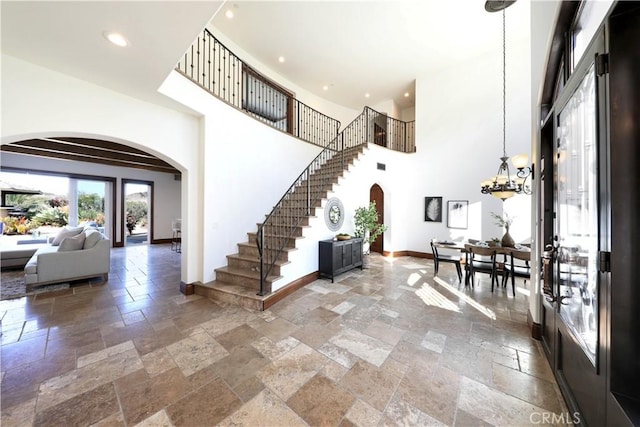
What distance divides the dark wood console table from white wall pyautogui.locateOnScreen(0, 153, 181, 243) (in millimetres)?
8056

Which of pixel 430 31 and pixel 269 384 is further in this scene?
pixel 430 31

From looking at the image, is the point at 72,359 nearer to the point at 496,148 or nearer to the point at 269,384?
the point at 269,384

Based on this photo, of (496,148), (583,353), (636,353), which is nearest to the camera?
(636,353)

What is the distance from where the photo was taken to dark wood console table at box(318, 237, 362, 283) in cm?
452

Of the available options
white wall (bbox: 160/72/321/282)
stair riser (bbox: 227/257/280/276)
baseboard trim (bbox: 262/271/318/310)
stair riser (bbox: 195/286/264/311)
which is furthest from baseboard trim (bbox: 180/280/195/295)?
baseboard trim (bbox: 262/271/318/310)

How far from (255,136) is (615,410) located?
5414mm

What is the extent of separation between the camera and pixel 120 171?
832cm

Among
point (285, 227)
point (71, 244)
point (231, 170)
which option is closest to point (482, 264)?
point (285, 227)

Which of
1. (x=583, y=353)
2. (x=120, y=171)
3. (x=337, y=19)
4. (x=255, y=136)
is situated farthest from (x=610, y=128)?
(x=120, y=171)

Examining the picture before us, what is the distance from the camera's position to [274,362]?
217 cm

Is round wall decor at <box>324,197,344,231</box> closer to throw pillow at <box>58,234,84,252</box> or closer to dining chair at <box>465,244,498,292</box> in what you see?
dining chair at <box>465,244,498,292</box>

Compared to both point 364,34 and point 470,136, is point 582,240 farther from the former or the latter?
point 364,34

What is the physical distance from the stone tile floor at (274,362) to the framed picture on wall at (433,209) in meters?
3.29

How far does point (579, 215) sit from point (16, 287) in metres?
7.68
